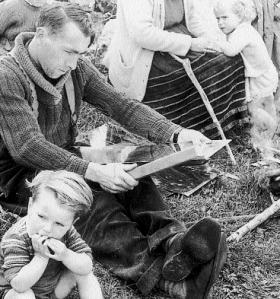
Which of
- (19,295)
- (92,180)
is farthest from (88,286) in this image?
(92,180)

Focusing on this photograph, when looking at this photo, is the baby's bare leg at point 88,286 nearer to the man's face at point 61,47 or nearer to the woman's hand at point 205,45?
the man's face at point 61,47

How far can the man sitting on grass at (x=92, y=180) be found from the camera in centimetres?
372

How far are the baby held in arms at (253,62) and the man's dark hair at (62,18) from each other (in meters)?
2.26

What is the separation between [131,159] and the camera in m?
4.15

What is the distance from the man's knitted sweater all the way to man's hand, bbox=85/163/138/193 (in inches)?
2.4

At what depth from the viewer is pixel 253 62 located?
6.00m

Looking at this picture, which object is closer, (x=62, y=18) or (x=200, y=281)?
(x=200, y=281)

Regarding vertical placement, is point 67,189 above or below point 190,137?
above

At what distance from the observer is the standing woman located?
554cm

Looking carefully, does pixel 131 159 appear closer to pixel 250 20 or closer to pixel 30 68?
pixel 30 68

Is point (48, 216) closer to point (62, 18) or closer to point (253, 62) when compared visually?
point (62, 18)

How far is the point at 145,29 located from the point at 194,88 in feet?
2.15

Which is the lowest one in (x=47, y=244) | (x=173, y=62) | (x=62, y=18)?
(x=173, y=62)

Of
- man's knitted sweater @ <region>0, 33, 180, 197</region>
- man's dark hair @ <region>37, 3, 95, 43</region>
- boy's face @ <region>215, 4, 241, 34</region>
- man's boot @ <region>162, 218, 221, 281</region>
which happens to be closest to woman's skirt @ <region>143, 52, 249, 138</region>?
boy's face @ <region>215, 4, 241, 34</region>
